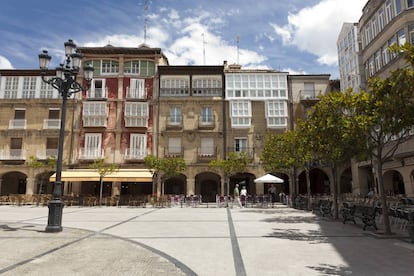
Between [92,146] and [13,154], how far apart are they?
712 centimetres

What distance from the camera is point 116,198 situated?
25.7m

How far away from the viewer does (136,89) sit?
32.0m

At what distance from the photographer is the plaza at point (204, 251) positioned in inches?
235

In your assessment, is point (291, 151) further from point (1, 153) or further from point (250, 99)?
point (1, 153)

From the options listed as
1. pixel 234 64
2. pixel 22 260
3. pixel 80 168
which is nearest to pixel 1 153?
pixel 80 168

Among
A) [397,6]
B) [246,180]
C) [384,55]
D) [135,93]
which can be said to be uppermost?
[397,6]

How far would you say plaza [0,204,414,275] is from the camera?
235 inches

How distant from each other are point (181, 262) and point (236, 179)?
26447 mm

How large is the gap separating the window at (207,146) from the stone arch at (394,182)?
14.0 m

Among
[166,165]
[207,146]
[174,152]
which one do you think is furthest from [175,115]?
[166,165]

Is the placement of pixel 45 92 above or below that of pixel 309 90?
below

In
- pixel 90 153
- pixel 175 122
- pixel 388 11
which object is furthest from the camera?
pixel 175 122

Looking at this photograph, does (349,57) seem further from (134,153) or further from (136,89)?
(134,153)

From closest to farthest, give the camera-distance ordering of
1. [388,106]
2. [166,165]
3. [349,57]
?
[388,106], [166,165], [349,57]
